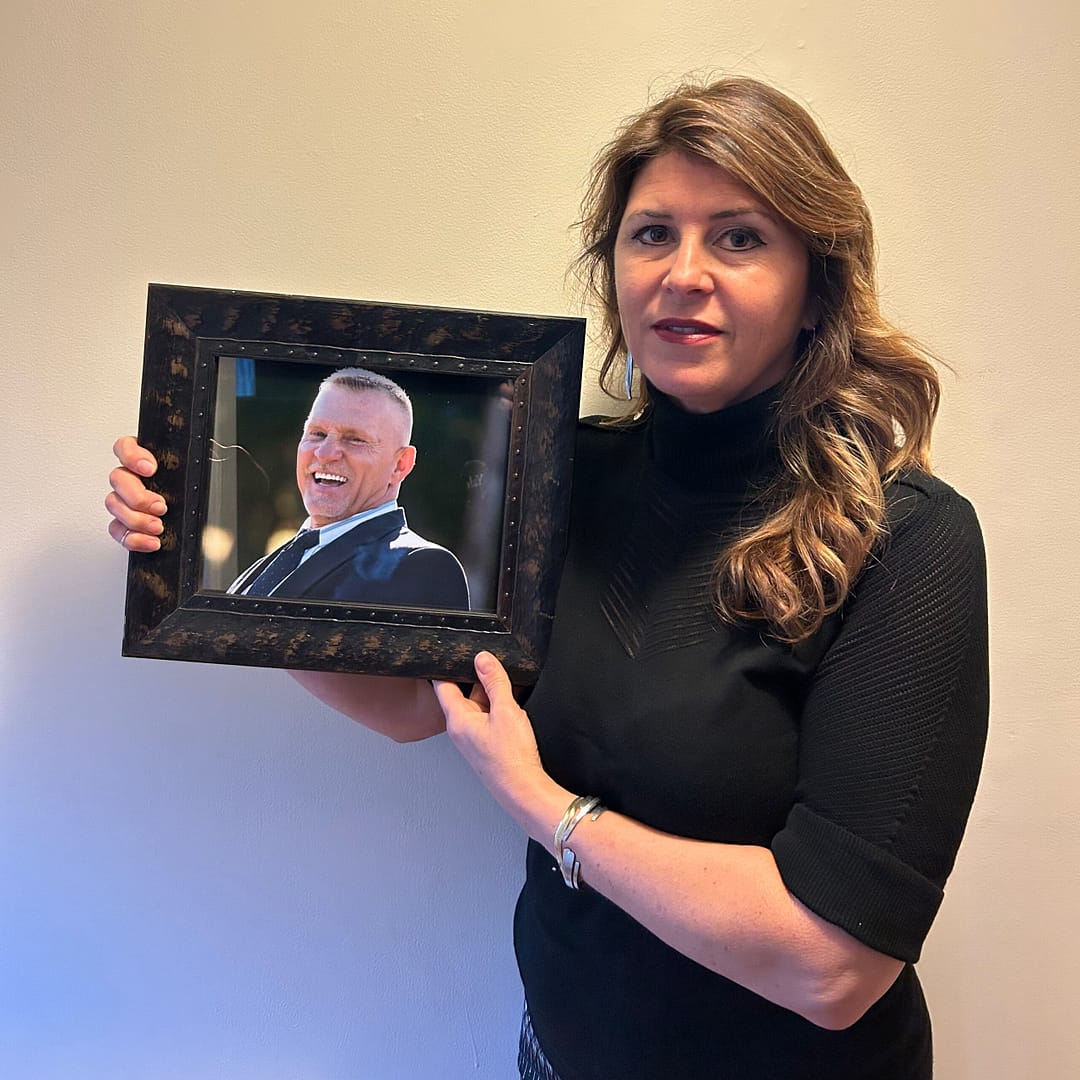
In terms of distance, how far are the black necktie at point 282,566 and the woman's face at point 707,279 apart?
1.22 ft

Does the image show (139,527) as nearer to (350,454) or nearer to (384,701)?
(350,454)

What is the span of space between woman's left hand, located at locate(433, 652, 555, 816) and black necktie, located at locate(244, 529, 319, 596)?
0.64 ft

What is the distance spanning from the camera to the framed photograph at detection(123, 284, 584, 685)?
2.39 ft

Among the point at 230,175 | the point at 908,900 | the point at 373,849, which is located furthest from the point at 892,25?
the point at 373,849

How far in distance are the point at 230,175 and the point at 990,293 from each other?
953 mm

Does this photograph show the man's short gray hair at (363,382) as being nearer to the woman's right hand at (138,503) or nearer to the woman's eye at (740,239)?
the woman's right hand at (138,503)

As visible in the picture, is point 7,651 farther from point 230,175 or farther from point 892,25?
point 892,25

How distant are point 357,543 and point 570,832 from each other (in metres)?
0.34

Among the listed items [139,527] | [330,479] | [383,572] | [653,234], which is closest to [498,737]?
[383,572]

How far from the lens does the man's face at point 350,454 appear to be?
0.74 metres

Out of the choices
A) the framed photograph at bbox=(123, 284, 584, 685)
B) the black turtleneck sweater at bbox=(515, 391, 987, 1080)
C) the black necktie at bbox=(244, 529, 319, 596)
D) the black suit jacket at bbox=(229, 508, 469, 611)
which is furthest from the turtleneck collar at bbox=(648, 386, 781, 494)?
the black necktie at bbox=(244, 529, 319, 596)

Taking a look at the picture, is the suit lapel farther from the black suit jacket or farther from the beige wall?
the beige wall

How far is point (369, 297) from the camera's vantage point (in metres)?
0.96

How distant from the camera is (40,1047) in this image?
1.08 m
